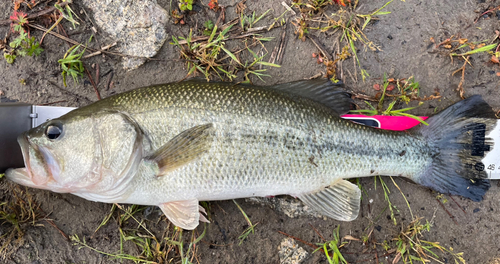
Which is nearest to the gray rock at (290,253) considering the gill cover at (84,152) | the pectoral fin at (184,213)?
the pectoral fin at (184,213)

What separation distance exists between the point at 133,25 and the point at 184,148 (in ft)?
4.69

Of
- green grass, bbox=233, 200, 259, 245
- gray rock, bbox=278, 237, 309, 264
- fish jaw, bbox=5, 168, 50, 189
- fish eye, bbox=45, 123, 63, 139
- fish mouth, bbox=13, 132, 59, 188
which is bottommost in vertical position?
gray rock, bbox=278, 237, 309, 264

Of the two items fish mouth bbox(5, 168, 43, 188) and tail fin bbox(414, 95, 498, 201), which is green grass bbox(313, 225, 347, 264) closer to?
tail fin bbox(414, 95, 498, 201)

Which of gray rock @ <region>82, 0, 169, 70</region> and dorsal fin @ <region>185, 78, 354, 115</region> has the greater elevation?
gray rock @ <region>82, 0, 169, 70</region>

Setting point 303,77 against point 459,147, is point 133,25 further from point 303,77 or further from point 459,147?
point 459,147

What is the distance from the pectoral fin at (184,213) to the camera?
2.34 m

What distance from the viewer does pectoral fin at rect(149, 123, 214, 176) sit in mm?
2117

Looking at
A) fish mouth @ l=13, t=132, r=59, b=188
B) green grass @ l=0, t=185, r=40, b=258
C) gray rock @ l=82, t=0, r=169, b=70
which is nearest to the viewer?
fish mouth @ l=13, t=132, r=59, b=188

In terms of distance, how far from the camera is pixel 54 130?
2.10 metres

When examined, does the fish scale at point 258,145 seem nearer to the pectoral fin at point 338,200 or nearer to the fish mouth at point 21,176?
the pectoral fin at point 338,200

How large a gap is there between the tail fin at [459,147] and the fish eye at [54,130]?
2882mm

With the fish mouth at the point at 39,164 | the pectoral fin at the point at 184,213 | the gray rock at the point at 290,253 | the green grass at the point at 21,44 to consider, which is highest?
the green grass at the point at 21,44

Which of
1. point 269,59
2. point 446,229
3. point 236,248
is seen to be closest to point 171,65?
point 269,59

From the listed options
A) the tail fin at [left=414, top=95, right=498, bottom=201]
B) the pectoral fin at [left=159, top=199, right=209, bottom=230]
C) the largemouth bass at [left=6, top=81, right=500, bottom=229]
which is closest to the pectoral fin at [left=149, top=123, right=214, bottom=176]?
the largemouth bass at [left=6, top=81, right=500, bottom=229]
